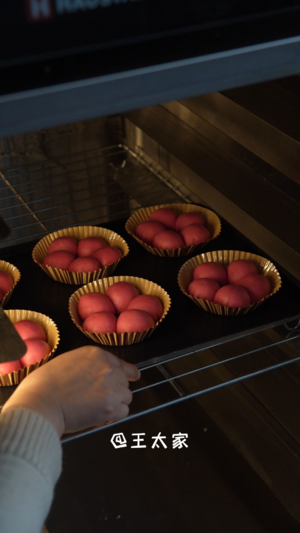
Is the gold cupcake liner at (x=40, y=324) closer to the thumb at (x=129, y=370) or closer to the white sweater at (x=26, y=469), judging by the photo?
the thumb at (x=129, y=370)

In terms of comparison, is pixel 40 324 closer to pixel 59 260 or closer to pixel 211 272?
pixel 59 260

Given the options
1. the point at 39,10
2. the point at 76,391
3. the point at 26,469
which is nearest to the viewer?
the point at 39,10

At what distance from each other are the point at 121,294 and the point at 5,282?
0.28 metres

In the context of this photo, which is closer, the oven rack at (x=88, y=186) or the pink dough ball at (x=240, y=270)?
the pink dough ball at (x=240, y=270)

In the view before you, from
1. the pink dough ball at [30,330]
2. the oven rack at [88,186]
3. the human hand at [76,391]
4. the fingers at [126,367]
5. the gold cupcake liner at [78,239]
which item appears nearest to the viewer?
the human hand at [76,391]

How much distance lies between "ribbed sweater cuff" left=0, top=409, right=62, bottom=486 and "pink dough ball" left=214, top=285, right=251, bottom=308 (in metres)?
0.63

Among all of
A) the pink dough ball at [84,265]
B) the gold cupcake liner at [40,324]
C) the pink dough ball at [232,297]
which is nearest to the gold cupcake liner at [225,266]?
the pink dough ball at [232,297]

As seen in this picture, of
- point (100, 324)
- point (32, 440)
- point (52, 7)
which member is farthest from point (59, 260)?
point (52, 7)

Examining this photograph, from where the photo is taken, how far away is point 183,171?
1.72m

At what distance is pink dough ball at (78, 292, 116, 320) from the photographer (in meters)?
1.33

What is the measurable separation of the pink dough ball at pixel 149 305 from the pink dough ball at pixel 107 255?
17 cm

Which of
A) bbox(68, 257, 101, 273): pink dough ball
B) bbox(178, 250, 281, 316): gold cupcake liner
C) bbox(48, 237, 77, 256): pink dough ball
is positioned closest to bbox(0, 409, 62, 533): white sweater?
bbox(178, 250, 281, 316): gold cupcake liner

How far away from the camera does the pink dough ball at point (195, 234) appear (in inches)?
61.1

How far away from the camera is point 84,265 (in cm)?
147
